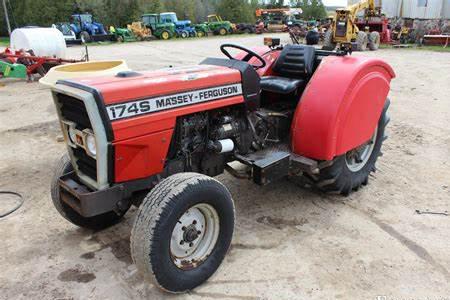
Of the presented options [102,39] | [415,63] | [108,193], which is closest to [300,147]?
[108,193]

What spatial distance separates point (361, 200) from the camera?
389 cm

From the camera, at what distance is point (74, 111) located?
268 centimetres

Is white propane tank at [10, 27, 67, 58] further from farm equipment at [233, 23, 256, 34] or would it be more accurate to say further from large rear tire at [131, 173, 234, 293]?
farm equipment at [233, 23, 256, 34]

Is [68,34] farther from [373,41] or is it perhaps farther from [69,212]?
[69,212]

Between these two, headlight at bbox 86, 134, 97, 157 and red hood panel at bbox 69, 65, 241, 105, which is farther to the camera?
headlight at bbox 86, 134, 97, 157

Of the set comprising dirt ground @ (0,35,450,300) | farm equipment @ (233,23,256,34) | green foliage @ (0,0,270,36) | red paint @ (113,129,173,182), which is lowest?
dirt ground @ (0,35,450,300)

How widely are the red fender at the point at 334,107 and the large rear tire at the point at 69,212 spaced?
66.4 inches

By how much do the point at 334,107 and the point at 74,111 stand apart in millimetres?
1958

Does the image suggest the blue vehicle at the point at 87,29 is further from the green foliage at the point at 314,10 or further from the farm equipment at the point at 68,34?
the green foliage at the point at 314,10

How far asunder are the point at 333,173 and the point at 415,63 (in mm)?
10671

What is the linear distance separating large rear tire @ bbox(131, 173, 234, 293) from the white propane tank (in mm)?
10668

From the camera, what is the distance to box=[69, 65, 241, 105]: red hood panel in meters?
2.48

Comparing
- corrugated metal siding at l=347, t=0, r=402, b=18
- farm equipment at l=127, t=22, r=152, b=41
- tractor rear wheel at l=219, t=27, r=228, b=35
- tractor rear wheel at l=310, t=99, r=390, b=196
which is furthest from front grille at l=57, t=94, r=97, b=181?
tractor rear wheel at l=219, t=27, r=228, b=35

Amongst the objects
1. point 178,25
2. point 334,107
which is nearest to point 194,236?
point 334,107
